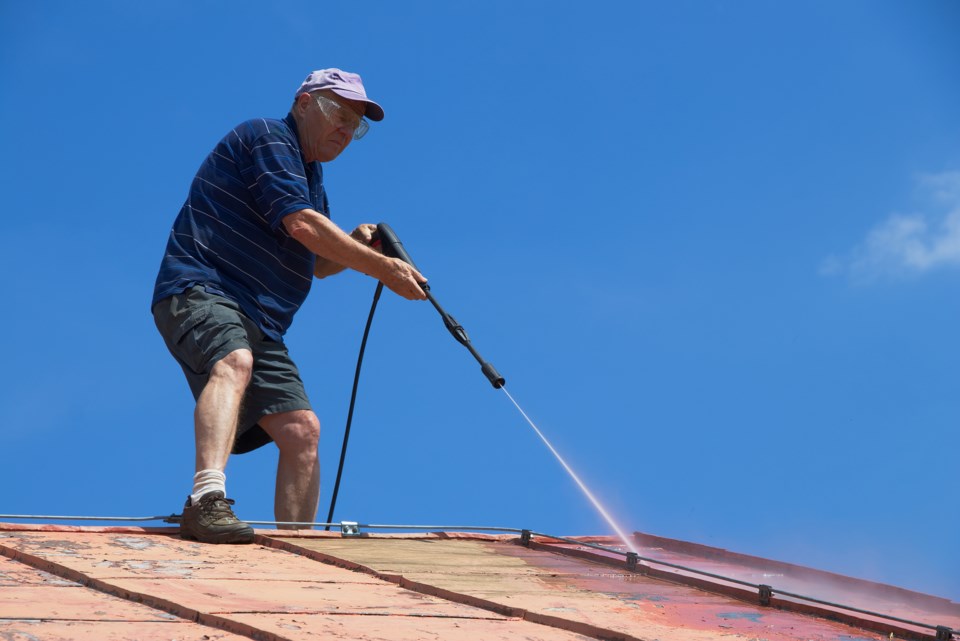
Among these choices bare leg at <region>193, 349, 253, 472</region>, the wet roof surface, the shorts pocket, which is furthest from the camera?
the shorts pocket

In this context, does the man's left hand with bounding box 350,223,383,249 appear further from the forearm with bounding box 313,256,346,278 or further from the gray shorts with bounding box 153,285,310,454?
the gray shorts with bounding box 153,285,310,454

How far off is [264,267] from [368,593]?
1732mm

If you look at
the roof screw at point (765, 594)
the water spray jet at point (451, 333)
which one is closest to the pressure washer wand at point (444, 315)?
the water spray jet at point (451, 333)

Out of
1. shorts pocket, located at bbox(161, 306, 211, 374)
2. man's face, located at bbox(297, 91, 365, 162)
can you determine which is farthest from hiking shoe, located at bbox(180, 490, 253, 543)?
man's face, located at bbox(297, 91, 365, 162)

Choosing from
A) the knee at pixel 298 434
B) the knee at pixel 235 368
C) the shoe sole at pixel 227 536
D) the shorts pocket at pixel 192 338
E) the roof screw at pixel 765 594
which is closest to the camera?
the roof screw at pixel 765 594

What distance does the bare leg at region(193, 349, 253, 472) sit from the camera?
3527 millimetres

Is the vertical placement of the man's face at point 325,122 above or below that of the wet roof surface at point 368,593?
above

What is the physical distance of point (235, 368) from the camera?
3668 mm

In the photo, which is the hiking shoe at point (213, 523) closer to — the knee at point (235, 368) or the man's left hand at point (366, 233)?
the knee at point (235, 368)

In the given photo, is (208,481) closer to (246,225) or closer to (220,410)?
(220,410)

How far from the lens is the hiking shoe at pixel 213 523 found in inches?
130

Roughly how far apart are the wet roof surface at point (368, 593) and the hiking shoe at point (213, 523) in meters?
0.05

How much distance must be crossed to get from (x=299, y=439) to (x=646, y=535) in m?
1.36

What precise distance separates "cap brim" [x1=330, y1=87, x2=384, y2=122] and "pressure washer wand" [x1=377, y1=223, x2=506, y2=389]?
1.52ft
